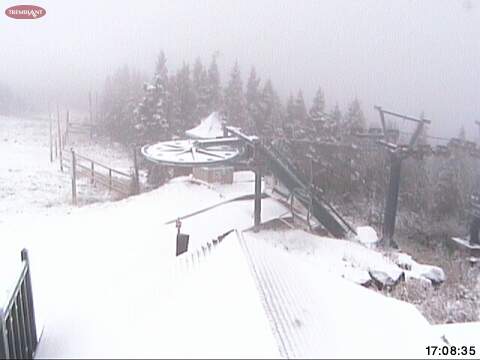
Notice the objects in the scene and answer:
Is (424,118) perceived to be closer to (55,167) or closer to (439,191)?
(439,191)

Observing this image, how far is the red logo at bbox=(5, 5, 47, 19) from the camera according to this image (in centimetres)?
309

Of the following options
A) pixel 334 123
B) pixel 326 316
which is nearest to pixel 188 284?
pixel 326 316

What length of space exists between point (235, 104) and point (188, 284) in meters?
2.04

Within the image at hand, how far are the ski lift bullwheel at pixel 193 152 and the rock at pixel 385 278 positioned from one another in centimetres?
116

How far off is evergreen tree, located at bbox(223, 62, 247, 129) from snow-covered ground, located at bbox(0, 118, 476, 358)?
39 cm

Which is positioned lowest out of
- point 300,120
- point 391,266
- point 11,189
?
point 391,266

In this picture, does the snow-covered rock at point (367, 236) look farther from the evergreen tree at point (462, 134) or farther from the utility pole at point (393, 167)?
the evergreen tree at point (462, 134)

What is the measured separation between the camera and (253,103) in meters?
3.39

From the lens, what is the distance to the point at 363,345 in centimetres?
129

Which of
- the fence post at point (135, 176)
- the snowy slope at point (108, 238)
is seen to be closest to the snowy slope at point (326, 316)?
the snowy slope at point (108, 238)

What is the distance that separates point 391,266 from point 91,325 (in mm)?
2301

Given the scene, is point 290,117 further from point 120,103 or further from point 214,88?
point 120,103

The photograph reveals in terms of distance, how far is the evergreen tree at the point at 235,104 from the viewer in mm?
3398

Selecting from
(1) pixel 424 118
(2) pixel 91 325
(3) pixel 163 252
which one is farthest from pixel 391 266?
(2) pixel 91 325
